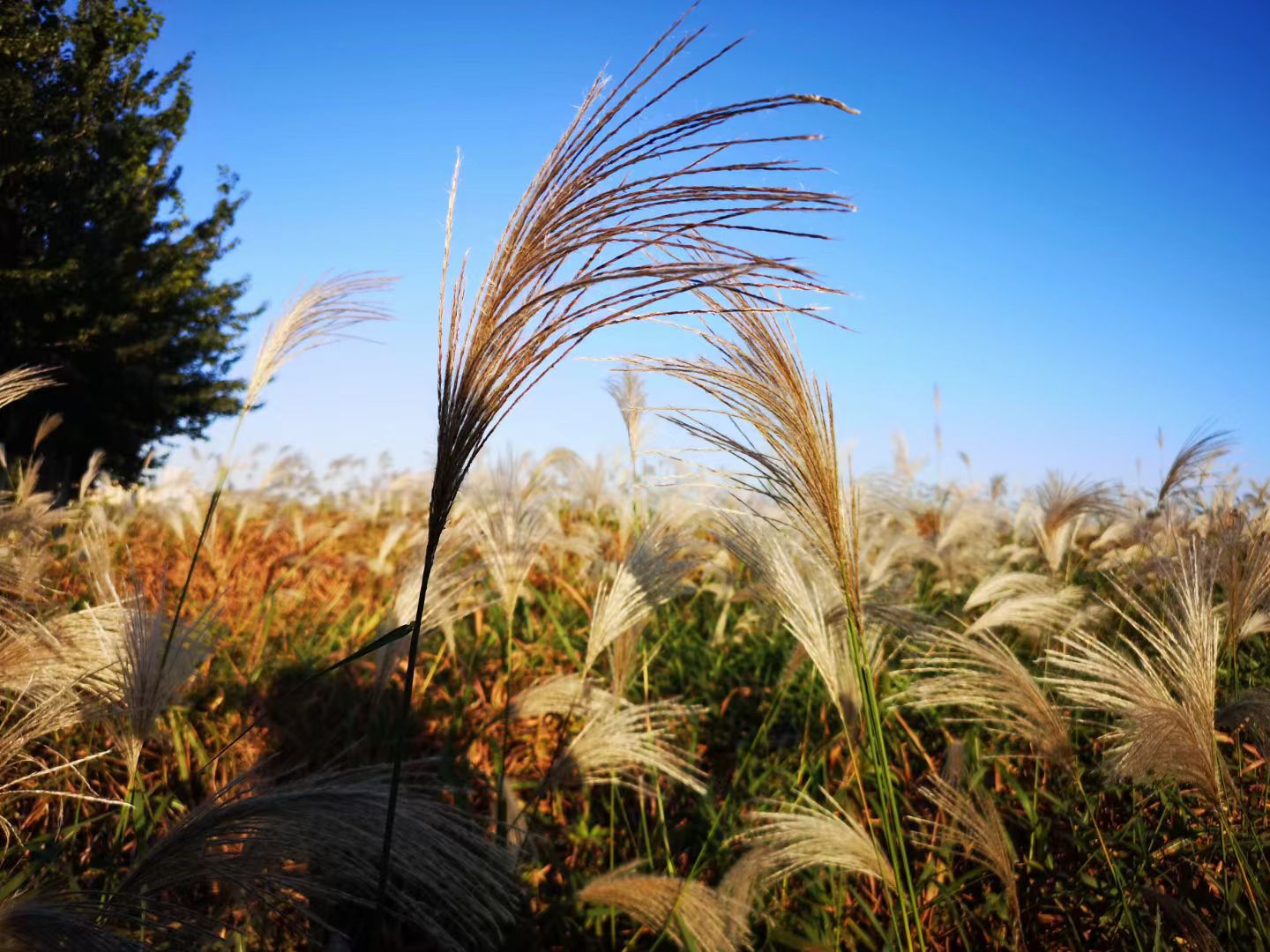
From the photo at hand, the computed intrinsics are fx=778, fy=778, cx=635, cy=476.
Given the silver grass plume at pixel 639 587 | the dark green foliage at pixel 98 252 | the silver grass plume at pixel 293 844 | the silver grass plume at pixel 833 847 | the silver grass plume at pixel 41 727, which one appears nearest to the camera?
the silver grass plume at pixel 293 844

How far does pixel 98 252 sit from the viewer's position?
14.9 meters

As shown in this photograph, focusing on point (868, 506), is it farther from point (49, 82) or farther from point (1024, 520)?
point (49, 82)

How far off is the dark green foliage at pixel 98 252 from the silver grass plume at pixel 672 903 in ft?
48.1

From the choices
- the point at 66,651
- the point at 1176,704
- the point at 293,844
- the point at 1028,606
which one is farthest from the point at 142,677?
the point at 1028,606

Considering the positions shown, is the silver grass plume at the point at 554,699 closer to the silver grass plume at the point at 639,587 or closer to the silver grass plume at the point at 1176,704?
the silver grass plume at the point at 639,587

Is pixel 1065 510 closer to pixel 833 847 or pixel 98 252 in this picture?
pixel 833 847

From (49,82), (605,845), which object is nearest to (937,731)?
(605,845)

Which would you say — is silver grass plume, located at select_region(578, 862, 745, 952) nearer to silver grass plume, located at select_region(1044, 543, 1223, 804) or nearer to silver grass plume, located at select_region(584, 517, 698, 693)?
silver grass plume, located at select_region(584, 517, 698, 693)

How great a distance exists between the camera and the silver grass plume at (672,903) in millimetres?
1875

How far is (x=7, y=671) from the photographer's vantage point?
1.72 m

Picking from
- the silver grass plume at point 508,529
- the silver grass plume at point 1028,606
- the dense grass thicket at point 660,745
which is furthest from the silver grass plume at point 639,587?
the silver grass plume at point 1028,606

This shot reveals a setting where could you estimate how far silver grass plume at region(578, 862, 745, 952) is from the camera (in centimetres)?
188

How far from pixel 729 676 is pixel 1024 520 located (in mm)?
3220

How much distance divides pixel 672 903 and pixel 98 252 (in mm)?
17492
